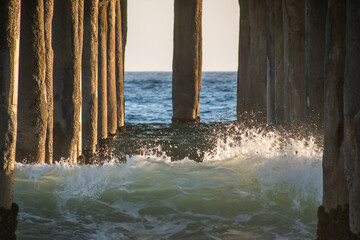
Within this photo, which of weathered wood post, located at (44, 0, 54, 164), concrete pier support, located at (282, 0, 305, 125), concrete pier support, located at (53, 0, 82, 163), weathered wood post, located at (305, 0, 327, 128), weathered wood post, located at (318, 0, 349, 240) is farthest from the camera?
concrete pier support, located at (282, 0, 305, 125)

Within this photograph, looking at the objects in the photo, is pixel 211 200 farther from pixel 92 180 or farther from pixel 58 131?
pixel 58 131

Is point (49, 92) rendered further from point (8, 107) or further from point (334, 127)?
point (334, 127)

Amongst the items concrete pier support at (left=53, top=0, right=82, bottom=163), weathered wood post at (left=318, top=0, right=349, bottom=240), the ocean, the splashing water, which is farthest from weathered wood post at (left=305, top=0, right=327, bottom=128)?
concrete pier support at (left=53, top=0, right=82, bottom=163)

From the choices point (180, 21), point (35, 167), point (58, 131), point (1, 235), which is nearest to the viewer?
point (1, 235)

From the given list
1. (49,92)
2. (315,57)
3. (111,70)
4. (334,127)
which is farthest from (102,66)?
(334,127)

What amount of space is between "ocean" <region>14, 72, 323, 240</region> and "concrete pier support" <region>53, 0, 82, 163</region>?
1.04ft

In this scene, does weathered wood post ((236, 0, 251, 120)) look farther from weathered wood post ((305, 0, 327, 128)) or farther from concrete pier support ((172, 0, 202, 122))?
weathered wood post ((305, 0, 327, 128))

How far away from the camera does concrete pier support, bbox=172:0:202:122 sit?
12.3m

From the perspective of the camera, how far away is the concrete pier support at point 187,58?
12.3 m

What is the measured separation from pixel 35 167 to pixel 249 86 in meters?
5.64

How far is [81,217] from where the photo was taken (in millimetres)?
5141

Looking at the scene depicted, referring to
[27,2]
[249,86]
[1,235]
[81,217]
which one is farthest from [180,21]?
[1,235]

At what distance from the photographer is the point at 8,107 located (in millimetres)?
4051

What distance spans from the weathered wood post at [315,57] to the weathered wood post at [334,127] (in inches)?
50.0
